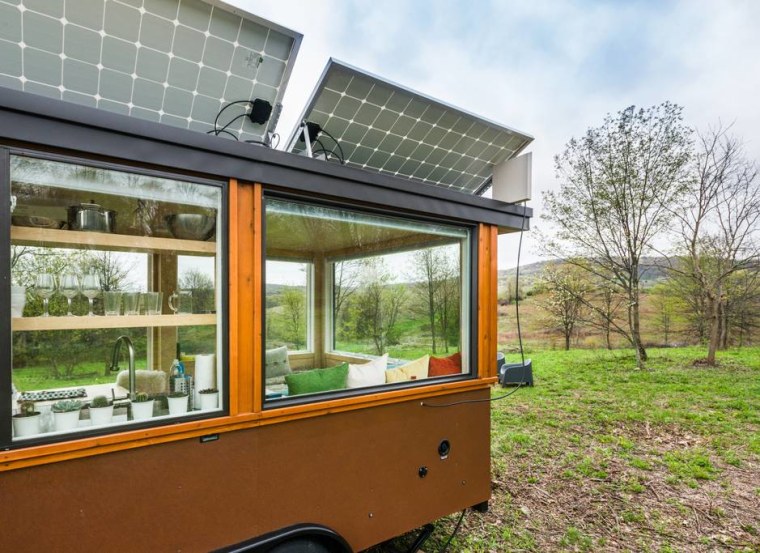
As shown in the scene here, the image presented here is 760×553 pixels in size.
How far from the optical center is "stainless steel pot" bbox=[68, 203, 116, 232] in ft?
5.01

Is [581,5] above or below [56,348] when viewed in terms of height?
above

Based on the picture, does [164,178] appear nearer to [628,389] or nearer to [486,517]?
[486,517]

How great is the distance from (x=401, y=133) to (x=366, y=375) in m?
1.58

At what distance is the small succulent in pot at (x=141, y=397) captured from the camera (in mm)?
1623

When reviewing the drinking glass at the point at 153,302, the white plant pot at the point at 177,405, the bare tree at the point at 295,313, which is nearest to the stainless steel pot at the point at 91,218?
the drinking glass at the point at 153,302

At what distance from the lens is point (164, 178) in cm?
160

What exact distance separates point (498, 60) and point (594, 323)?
6.31 meters

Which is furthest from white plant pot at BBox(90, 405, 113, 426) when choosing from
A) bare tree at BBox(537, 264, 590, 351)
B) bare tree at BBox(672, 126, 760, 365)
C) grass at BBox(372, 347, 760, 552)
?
bare tree at BBox(672, 126, 760, 365)

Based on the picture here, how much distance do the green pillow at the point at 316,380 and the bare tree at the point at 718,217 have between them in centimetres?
901

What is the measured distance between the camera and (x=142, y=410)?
1590 millimetres

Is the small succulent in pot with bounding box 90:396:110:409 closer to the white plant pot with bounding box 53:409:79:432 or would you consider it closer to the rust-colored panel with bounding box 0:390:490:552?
the white plant pot with bounding box 53:409:79:432

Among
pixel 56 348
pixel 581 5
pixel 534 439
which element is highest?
pixel 581 5

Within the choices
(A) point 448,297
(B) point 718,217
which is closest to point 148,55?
(A) point 448,297

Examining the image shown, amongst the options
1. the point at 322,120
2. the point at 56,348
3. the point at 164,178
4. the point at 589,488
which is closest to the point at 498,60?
the point at 322,120
